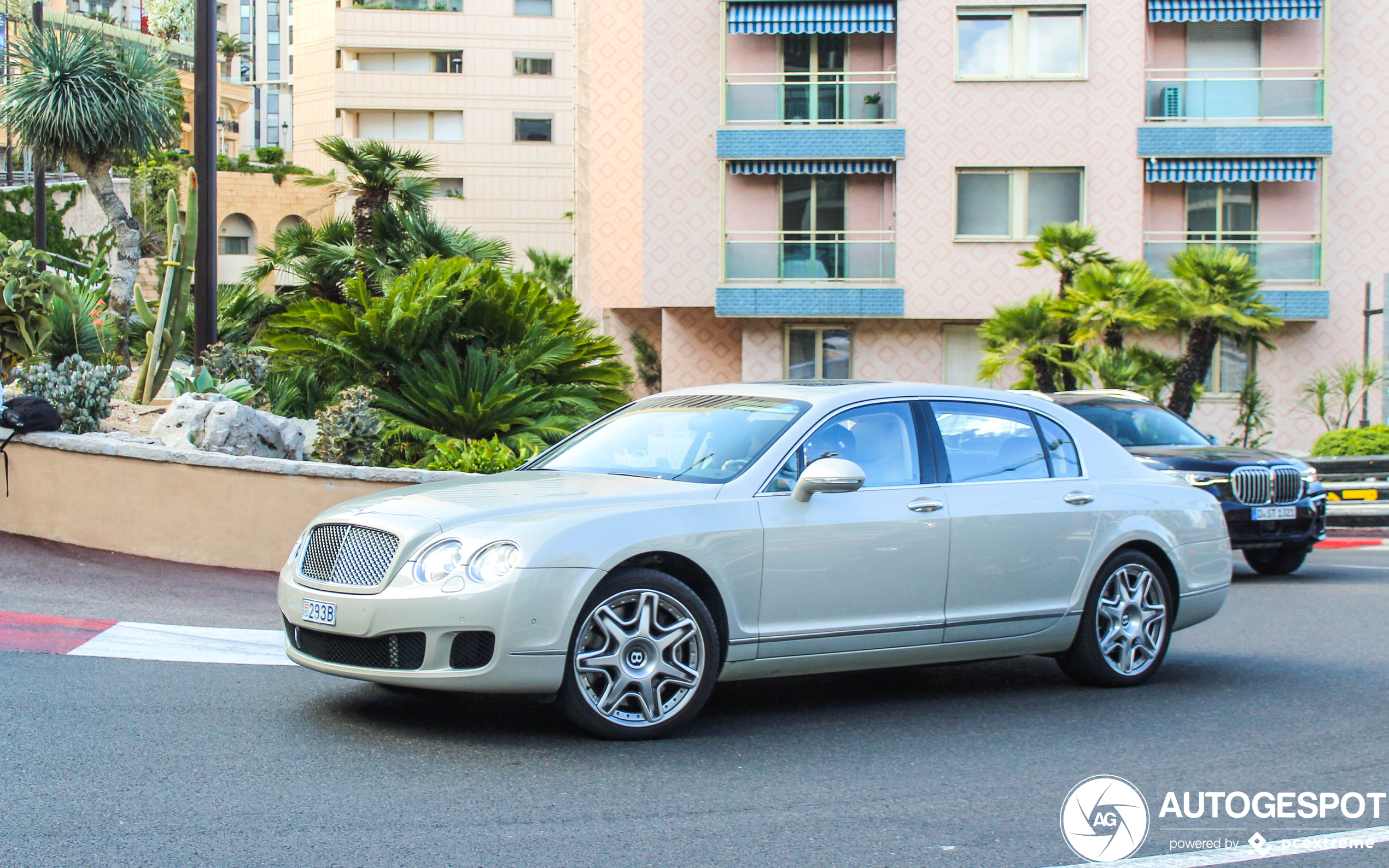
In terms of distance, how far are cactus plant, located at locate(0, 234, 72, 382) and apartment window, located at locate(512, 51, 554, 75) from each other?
38418 millimetres

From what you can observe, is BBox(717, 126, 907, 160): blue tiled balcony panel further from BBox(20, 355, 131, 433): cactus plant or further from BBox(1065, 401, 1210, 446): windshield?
BBox(20, 355, 131, 433): cactus plant

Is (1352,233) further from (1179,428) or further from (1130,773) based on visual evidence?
(1130,773)

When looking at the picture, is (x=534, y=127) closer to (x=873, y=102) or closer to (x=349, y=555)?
(x=873, y=102)

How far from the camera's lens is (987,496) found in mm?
6742

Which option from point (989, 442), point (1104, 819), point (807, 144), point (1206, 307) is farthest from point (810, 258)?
point (1104, 819)

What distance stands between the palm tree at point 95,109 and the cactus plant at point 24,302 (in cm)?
997

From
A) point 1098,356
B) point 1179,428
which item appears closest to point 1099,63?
point 1098,356

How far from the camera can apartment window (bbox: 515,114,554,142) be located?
5284cm

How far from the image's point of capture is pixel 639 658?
565 cm

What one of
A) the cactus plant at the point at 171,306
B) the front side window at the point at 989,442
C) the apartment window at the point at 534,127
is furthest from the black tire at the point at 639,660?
the apartment window at the point at 534,127

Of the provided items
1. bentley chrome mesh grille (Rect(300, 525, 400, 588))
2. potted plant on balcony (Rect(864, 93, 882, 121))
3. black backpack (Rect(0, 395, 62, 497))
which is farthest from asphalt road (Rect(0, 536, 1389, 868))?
potted plant on balcony (Rect(864, 93, 882, 121))

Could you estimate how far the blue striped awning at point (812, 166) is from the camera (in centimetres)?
2814

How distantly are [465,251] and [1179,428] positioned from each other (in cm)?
1179

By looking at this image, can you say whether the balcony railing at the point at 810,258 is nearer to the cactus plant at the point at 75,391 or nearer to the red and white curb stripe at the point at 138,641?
the cactus plant at the point at 75,391
